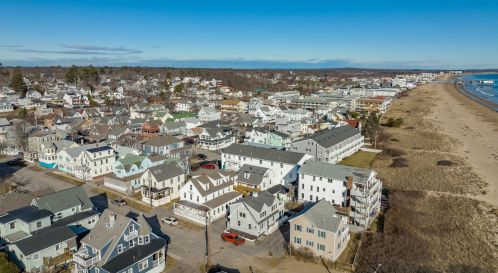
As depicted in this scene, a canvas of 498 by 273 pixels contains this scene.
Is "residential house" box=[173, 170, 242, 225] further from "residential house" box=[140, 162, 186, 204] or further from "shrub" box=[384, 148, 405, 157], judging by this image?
"shrub" box=[384, 148, 405, 157]

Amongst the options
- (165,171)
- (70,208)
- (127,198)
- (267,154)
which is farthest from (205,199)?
(267,154)

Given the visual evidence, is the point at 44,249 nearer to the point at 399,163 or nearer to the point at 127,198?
the point at 127,198

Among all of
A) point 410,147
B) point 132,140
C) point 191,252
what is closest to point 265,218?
point 191,252

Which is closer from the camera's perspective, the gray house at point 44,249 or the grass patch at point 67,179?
the gray house at point 44,249

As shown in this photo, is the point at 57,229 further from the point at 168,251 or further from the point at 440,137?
the point at 440,137

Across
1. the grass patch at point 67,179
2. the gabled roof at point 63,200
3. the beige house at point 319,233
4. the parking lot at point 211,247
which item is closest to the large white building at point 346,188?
the beige house at point 319,233

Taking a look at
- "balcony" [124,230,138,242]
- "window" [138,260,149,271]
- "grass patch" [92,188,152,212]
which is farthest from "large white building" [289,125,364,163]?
"window" [138,260,149,271]

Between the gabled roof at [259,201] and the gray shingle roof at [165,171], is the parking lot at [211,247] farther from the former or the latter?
the gray shingle roof at [165,171]
